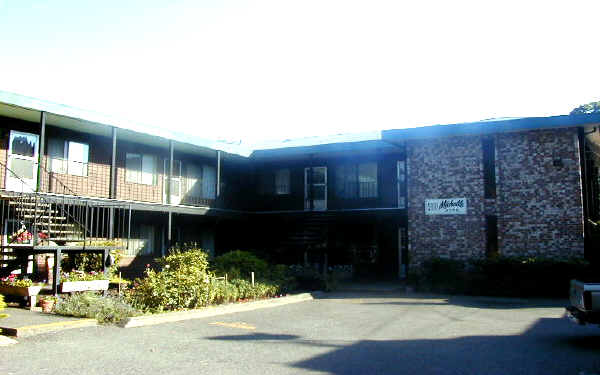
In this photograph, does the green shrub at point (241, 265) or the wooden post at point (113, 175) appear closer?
the green shrub at point (241, 265)

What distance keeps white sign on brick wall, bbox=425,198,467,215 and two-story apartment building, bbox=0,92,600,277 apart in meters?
0.04

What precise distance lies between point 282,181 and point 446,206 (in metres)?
9.49

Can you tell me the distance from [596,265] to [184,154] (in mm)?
16194

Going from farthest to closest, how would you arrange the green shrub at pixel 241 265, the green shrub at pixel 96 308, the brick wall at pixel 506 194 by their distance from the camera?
the brick wall at pixel 506 194
the green shrub at pixel 241 265
the green shrub at pixel 96 308

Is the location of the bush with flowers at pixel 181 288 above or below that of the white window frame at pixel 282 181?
below

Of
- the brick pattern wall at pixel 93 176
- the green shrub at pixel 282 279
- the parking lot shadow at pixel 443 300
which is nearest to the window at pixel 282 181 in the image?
the green shrub at pixel 282 279

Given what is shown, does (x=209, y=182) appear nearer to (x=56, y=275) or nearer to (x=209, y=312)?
(x=56, y=275)

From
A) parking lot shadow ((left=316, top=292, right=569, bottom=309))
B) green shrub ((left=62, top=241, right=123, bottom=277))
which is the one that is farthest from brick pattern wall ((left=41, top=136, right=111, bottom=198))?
parking lot shadow ((left=316, top=292, right=569, bottom=309))

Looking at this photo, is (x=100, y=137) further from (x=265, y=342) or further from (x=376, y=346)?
(x=376, y=346)

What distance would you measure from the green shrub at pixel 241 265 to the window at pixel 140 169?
5395 millimetres

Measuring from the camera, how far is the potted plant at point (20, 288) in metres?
13.3

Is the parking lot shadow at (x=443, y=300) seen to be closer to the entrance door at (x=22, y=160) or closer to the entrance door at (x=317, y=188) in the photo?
the entrance door at (x=317, y=188)

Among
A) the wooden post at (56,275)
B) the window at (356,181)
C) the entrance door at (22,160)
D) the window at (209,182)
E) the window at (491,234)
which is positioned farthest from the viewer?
the window at (209,182)

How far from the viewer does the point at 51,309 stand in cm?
1284
